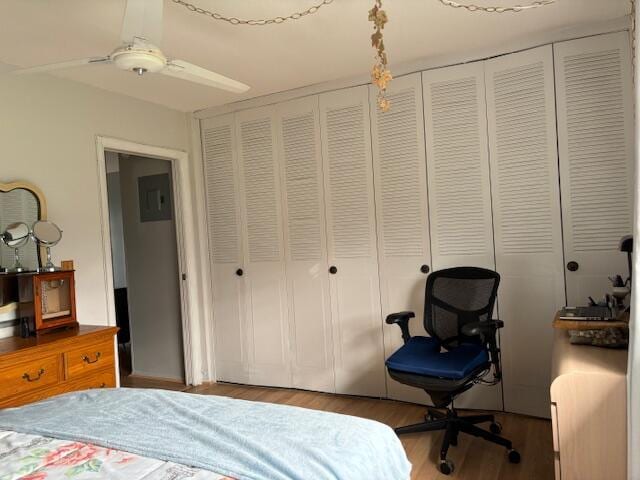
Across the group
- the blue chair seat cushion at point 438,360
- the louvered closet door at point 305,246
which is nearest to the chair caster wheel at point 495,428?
the blue chair seat cushion at point 438,360

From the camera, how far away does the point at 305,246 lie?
350 cm

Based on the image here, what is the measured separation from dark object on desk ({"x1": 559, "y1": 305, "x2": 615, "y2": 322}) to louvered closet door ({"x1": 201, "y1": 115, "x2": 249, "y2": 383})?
7.91ft

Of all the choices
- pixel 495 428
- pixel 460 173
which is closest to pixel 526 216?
pixel 460 173

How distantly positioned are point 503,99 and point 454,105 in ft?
0.98

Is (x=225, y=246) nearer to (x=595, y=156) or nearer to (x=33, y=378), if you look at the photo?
(x=33, y=378)

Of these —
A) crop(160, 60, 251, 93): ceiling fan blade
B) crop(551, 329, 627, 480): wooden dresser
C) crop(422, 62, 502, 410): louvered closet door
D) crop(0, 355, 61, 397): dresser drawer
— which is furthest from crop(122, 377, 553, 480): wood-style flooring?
crop(160, 60, 251, 93): ceiling fan blade

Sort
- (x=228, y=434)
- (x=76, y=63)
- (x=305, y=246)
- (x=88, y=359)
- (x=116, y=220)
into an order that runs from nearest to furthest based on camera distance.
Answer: (x=228, y=434)
(x=76, y=63)
(x=88, y=359)
(x=305, y=246)
(x=116, y=220)

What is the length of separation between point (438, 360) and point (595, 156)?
1.49m

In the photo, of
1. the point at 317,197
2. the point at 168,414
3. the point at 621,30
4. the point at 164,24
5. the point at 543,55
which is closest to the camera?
the point at 168,414

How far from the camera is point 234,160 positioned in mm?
3777

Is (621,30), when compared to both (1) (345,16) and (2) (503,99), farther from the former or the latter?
(1) (345,16)

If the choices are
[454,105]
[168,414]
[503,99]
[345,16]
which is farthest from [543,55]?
[168,414]

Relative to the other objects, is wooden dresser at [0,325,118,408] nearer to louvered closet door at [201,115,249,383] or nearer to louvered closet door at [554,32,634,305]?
louvered closet door at [201,115,249,383]

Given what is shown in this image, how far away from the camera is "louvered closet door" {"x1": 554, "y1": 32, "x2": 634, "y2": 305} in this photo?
8.31ft
